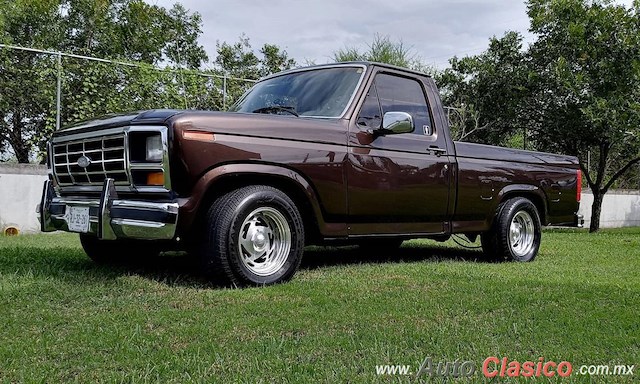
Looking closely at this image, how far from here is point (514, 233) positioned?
6.93 metres

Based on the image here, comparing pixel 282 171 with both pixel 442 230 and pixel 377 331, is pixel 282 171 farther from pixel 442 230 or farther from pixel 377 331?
pixel 442 230

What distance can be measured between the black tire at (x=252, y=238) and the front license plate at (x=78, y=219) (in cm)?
88

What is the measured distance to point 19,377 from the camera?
2.46 meters

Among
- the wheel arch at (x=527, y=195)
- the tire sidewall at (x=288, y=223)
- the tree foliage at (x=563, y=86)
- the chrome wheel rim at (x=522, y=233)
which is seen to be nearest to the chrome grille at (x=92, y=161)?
the tire sidewall at (x=288, y=223)

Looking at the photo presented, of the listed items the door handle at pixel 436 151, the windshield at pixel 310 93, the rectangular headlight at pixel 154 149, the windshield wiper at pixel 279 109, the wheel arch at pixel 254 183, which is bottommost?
the wheel arch at pixel 254 183

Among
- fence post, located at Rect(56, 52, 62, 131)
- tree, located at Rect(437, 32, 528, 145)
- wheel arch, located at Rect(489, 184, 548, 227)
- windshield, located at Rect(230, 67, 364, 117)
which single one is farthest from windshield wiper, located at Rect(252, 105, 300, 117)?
tree, located at Rect(437, 32, 528, 145)

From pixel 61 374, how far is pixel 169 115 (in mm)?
2135

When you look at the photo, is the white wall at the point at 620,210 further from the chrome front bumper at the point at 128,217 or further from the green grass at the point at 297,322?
the chrome front bumper at the point at 128,217

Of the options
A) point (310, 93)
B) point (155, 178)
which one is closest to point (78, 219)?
point (155, 178)

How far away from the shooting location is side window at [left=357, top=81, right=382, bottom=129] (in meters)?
5.35

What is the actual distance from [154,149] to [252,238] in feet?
3.20

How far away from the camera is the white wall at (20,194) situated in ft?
34.0

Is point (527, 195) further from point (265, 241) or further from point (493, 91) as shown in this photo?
point (493, 91)

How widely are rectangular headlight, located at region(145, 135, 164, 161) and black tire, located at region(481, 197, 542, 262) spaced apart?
4003mm
